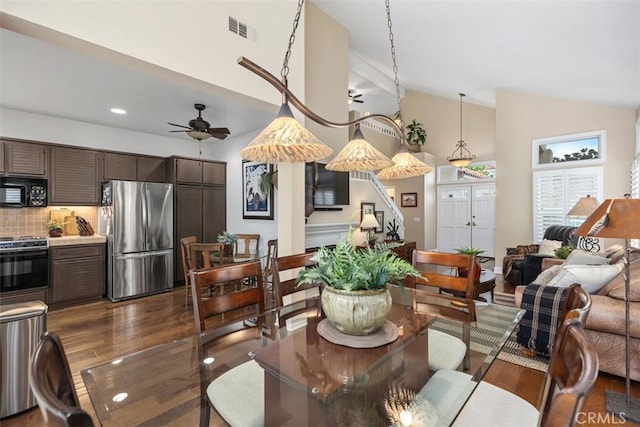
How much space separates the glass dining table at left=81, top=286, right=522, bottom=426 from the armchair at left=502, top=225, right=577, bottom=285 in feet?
9.70

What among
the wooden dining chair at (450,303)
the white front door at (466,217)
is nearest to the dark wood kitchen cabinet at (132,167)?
the wooden dining chair at (450,303)

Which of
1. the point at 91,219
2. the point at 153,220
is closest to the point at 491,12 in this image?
the point at 153,220

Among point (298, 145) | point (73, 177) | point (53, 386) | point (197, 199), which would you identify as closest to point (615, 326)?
point (298, 145)

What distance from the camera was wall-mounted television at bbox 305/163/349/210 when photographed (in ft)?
14.4

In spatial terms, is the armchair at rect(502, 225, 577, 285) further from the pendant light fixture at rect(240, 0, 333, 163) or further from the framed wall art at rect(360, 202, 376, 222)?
the pendant light fixture at rect(240, 0, 333, 163)

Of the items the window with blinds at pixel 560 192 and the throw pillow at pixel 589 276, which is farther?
the window with blinds at pixel 560 192

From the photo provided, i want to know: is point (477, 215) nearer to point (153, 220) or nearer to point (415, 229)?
point (415, 229)

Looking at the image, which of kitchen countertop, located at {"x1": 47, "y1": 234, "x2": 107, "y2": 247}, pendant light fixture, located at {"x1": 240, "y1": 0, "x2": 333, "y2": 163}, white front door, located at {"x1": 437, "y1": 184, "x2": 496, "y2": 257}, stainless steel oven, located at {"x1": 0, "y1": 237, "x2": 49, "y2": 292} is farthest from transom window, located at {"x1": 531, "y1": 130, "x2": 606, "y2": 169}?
stainless steel oven, located at {"x1": 0, "y1": 237, "x2": 49, "y2": 292}

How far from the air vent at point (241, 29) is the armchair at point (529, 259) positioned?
14.6 feet

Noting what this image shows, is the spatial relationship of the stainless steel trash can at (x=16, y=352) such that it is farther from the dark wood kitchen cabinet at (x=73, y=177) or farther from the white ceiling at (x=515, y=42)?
the white ceiling at (x=515, y=42)

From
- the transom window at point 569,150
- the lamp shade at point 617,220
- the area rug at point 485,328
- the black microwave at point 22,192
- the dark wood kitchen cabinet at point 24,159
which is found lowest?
the area rug at point 485,328

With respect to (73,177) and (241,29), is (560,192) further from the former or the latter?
(73,177)

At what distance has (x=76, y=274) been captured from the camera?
423 centimetres

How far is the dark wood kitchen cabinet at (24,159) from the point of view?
397cm
